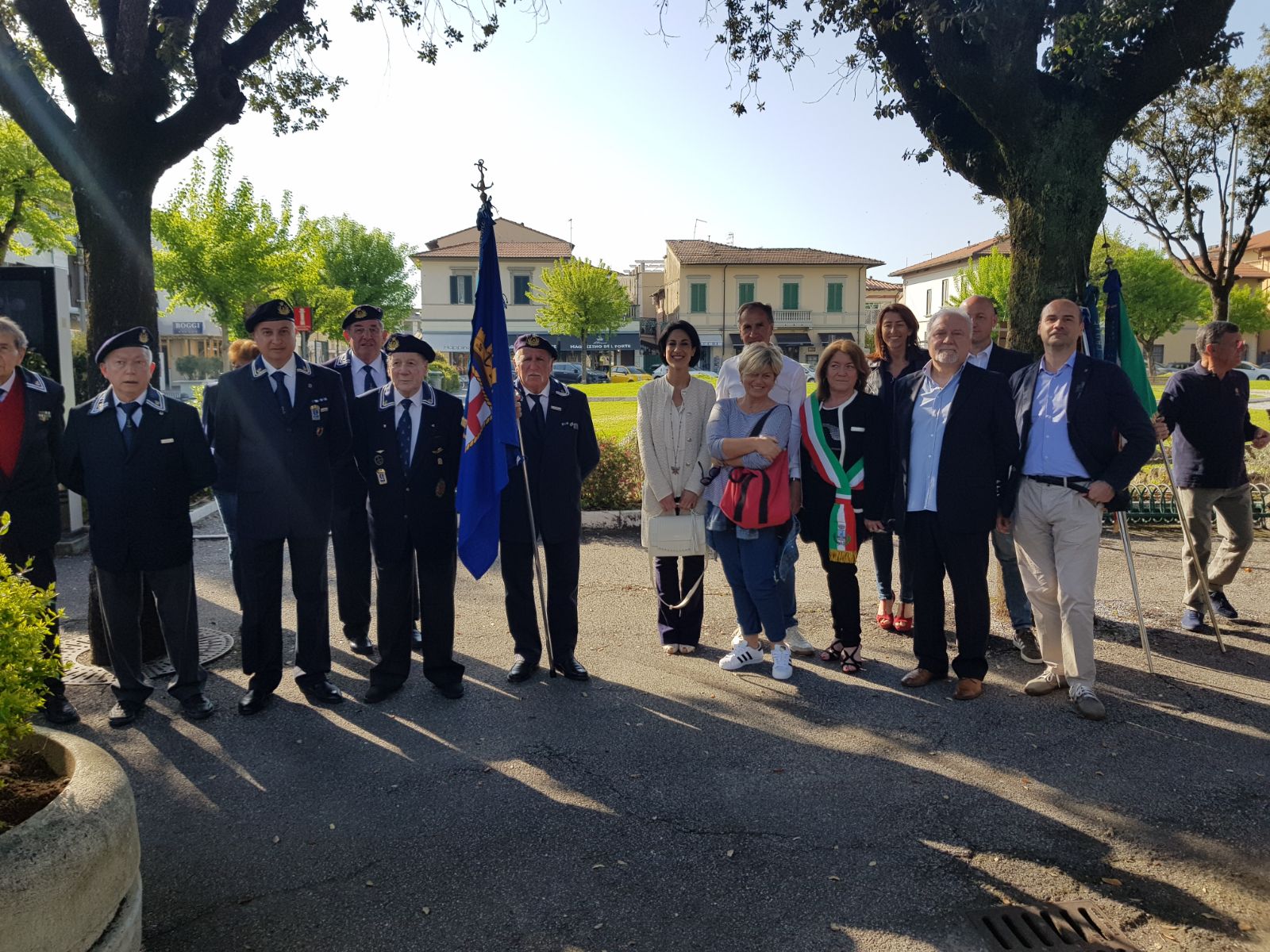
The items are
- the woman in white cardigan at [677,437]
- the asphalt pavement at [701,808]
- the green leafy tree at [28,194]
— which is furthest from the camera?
the green leafy tree at [28,194]

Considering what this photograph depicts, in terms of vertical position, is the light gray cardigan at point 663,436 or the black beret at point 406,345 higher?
the black beret at point 406,345

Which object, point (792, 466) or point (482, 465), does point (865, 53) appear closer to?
point (792, 466)

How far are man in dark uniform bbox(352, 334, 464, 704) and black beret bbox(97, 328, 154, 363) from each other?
4.04 ft

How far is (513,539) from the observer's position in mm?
→ 5594

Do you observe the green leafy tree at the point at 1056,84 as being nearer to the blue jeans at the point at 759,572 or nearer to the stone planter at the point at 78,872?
the blue jeans at the point at 759,572

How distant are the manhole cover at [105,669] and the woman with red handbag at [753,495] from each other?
134 inches

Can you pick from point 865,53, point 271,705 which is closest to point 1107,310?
point 865,53

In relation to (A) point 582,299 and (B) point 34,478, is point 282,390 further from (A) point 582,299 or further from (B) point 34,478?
(A) point 582,299

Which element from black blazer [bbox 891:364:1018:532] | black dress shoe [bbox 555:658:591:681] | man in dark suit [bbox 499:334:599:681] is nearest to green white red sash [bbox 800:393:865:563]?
black blazer [bbox 891:364:1018:532]

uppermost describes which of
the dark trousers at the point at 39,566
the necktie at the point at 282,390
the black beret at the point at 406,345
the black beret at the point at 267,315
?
the black beret at the point at 267,315

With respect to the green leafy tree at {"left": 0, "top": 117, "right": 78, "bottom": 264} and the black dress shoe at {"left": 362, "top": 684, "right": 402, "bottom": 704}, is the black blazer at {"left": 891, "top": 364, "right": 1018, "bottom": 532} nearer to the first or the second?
the black dress shoe at {"left": 362, "top": 684, "right": 402, "bottom": 704}

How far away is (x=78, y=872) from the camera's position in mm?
2547

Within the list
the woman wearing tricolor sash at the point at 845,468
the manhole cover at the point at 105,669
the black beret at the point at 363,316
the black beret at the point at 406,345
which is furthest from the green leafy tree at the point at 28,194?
the woman wearing tricolor sash at the point at 845,468

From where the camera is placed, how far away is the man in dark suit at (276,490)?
5129 millimetres
